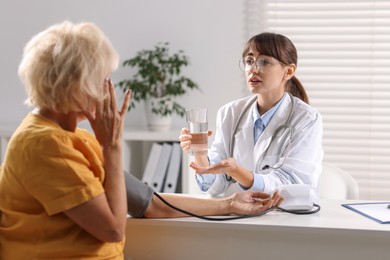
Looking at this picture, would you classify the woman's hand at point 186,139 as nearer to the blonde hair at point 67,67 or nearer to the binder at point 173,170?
the blonde hair at point 67,67

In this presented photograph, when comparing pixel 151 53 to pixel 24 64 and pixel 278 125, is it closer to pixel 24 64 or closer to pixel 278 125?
pixel 278 125

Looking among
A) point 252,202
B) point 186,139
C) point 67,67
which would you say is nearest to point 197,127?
point 186,139

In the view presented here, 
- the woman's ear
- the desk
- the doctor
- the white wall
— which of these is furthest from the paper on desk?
the white wall

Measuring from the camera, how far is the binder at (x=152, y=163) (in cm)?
417

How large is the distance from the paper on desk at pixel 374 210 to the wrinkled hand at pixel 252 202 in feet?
0.77

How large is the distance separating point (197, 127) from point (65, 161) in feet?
2.37

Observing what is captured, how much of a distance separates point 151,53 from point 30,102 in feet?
8.50

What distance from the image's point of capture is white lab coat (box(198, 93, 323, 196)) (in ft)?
8.12

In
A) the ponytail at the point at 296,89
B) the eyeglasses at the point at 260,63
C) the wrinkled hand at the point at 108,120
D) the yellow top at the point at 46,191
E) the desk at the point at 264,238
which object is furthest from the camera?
the ponytail at the point at 296,89

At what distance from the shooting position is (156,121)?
4.24 meters

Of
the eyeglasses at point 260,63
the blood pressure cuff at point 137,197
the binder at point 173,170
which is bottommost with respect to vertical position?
the binder at point 173,170

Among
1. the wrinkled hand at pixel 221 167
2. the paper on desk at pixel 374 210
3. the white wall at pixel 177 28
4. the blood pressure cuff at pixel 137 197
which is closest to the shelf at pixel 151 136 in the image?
the white wall at pixel 177 28

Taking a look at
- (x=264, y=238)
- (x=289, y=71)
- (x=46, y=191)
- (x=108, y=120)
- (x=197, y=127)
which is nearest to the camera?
(x=46, y=191)

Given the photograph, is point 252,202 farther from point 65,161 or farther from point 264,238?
point 65,161
